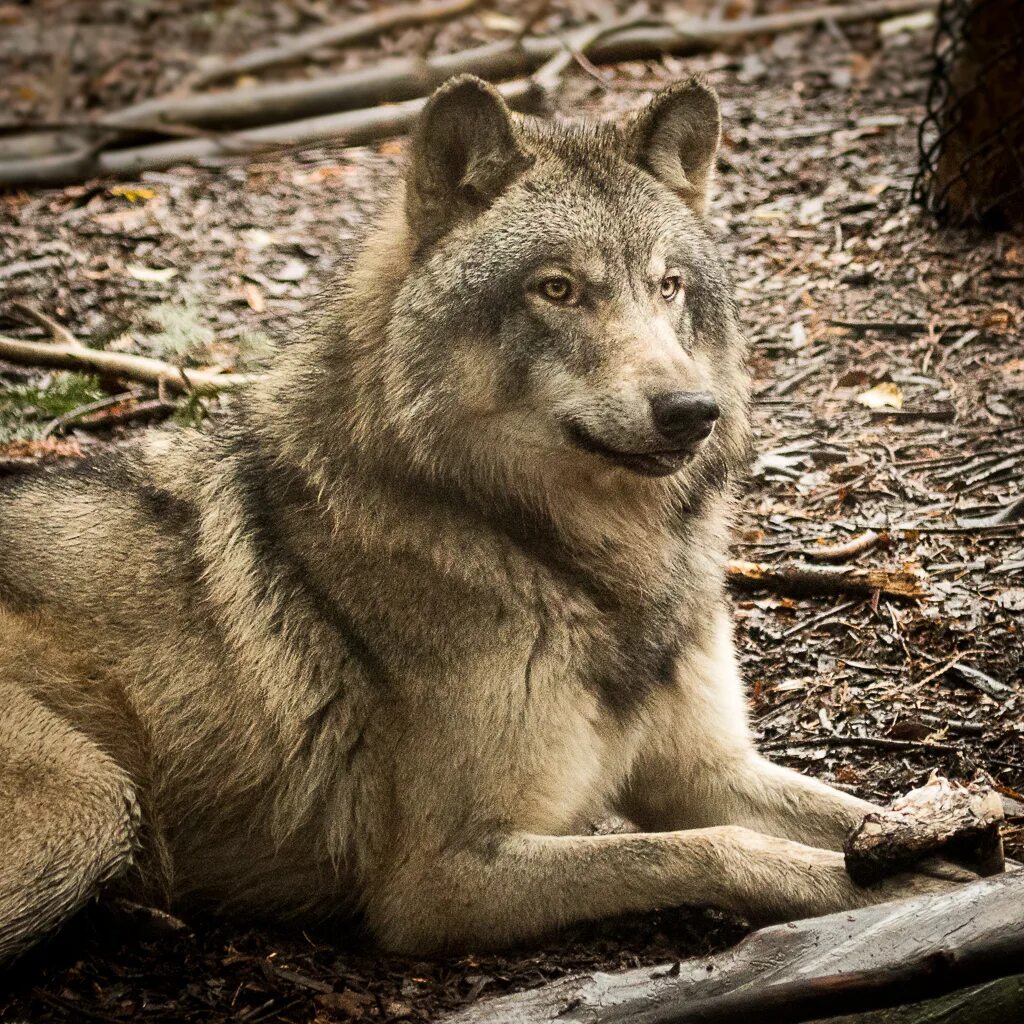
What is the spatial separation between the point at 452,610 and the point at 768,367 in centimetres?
386

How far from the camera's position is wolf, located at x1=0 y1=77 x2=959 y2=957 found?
4051 millimetres

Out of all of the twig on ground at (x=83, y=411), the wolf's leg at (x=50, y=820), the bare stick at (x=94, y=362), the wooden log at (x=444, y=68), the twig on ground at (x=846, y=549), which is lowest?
the wolf's leg at (x=50, y=820)

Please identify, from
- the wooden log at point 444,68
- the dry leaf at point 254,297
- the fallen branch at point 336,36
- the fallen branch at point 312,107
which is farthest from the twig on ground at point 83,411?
the fallen branch at point 336,36

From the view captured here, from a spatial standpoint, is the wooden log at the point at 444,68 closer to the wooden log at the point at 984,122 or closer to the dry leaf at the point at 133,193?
the dry leaf at the point at 133,193

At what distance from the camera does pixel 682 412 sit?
12.6ft

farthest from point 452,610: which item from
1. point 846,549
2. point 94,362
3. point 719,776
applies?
point 94,362

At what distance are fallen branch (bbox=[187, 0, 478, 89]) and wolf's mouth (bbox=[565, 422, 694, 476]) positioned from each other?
851 centimetres

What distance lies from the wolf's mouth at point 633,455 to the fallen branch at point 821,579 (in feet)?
5.99

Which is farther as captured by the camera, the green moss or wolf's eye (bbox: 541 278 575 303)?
the green moss

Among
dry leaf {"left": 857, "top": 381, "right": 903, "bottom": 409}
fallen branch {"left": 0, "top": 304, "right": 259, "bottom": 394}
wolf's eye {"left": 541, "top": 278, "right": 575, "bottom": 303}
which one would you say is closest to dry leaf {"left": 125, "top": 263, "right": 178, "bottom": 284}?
fallen branch {"left": 0, "top": 304, "right": 259, "bottom": 394}

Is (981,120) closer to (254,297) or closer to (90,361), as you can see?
(254,297)

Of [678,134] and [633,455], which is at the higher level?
[678,134]

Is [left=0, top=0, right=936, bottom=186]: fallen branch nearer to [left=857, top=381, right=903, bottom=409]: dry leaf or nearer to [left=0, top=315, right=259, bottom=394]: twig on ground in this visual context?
[left=0, top=315, right=259, bottom=394]: twig on ground

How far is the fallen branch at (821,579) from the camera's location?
19.0ft
